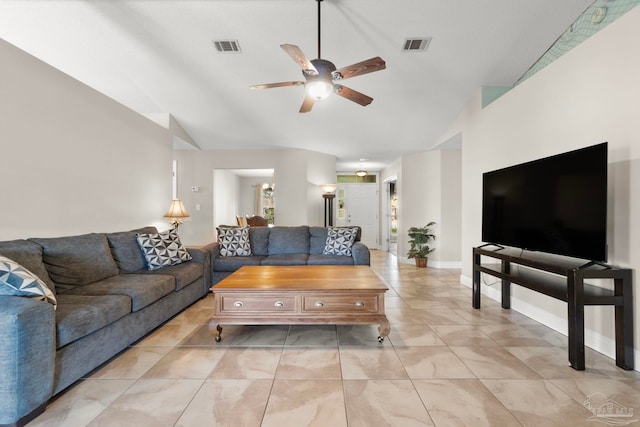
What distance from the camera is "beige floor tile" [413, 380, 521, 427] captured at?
1488 millimetres

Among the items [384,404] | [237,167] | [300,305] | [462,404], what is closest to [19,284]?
[300,305]

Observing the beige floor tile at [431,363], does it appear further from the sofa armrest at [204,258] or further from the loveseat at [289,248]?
the sofa armrest at [204,258]

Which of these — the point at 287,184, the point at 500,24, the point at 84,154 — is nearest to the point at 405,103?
the point at 500,24

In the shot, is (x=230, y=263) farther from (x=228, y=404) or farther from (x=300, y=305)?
(x=228, y=404)

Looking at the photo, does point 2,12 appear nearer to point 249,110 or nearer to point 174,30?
point 174,30

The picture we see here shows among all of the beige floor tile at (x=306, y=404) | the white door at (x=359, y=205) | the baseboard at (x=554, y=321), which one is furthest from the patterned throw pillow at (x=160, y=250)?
the white door at (x=359, y=205)

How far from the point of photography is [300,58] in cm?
229

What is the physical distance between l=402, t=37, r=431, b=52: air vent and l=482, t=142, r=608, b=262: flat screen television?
1624mm

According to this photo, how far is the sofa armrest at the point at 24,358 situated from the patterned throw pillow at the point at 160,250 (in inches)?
64.3

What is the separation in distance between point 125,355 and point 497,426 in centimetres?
254

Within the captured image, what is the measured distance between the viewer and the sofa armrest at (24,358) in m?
1.39

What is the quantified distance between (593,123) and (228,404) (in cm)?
340

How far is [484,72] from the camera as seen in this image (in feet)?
11.7

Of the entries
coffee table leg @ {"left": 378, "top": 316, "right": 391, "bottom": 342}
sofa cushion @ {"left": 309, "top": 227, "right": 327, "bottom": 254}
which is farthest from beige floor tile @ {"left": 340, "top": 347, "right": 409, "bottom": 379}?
sofa cushion @ {"left": 309, "top": 227, "right": 327, "bottom": 254}
